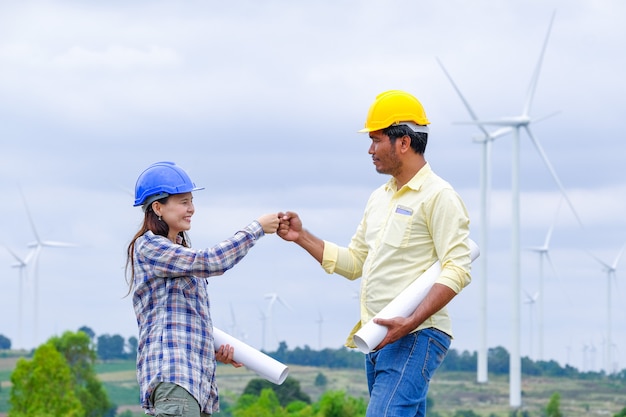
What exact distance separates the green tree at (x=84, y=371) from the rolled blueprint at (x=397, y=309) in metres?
131

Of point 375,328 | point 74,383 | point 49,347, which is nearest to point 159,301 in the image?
point 375,328

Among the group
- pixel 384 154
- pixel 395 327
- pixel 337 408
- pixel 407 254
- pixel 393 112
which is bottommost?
pixel 337 408

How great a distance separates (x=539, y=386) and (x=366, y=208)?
17941 cm

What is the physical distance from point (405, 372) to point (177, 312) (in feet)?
6.55

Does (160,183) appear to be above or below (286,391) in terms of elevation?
above

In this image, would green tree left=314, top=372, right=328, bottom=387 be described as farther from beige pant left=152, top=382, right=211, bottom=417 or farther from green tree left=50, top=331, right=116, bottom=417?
beige pant left=152, top=382, right=211, bottom=417

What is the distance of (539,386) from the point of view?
188 metres

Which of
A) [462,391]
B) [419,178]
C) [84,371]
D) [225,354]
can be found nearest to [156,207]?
[225,354]

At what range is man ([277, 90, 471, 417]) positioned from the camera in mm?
11648

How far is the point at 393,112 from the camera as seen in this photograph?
12031mm

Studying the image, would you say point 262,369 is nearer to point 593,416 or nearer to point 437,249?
point 437,249

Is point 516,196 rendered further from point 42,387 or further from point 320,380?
point 320,380

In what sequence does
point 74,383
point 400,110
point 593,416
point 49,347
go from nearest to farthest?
1. point 400,110
2. point 49,347
3. point 74,383
4. point 593,416

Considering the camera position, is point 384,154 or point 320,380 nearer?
point 384,154
